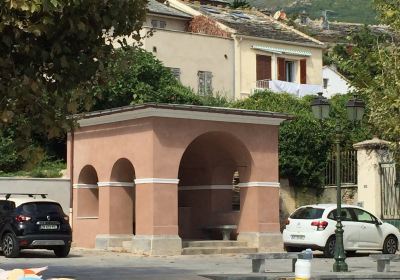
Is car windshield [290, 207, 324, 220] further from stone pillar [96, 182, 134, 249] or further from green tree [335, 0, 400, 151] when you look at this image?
stone pillar [96, 182, 134, 249]

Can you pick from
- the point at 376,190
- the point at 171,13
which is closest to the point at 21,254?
the point at 376,190

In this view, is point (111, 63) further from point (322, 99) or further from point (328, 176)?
point (328, 176)

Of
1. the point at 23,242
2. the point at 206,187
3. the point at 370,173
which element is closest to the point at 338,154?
the point at 23,242

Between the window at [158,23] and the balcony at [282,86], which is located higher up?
the window at [158,23]

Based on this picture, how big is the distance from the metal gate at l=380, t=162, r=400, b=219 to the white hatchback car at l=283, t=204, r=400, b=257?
251 centimetres

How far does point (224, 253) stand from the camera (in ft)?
93.0

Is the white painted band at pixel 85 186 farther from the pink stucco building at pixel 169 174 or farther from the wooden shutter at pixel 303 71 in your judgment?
the wooden shutter at pixel 303 71

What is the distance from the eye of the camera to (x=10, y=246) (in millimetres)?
24891

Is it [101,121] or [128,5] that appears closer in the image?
[128,5]

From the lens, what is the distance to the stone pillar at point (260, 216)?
96.2ft

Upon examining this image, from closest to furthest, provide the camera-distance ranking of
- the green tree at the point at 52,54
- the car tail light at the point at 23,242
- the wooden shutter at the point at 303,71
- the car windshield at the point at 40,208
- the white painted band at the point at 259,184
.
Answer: the green tree at the point at 52,54 < the car tail light at the point at 23,242 < the car windshield at the point at 40,208 < the white painted band at the point at 259,184 < the wooden shutter at the point at 303,71

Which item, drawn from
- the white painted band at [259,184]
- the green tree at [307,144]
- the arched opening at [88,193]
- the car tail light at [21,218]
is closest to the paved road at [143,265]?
the car tail light at [21,218]

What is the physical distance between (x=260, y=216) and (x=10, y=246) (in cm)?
867

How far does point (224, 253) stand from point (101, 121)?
6.00 metres
